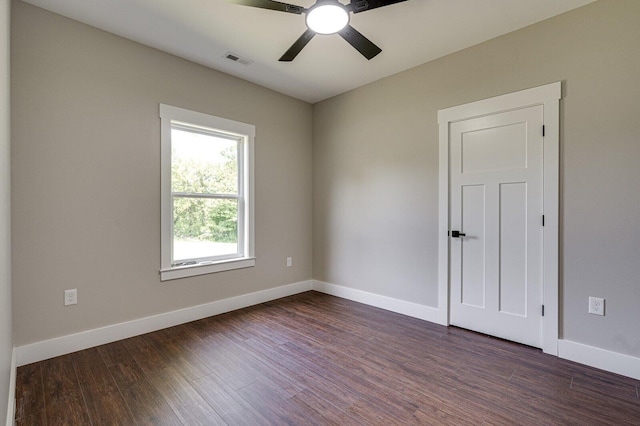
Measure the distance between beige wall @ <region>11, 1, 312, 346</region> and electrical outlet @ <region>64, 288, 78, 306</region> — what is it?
0.03 metres

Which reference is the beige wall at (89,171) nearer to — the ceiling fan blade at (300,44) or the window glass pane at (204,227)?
the window glass pane at (204,227)

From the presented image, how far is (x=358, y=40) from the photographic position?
216 cm

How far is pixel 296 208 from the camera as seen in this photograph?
4301mm

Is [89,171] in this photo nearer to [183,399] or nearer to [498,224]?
[183,399]

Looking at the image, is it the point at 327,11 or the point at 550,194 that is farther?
the point at 550,194

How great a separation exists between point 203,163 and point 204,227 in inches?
28.6

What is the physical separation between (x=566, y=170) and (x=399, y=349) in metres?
2.01

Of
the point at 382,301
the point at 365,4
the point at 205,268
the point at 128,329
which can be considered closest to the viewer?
the point at 365,4

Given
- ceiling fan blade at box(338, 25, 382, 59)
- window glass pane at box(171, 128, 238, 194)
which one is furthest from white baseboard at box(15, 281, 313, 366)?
ceiling fan blade at box(338, 25, 382, 59)

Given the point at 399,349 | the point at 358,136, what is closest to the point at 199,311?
the point at 399,349

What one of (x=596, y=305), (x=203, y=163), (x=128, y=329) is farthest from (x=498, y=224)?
(x=128, y=329)

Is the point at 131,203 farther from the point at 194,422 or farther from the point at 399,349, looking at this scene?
the point at 399,349

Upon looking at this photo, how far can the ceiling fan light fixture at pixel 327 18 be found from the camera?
6.10ft

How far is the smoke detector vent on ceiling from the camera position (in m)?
3.07
